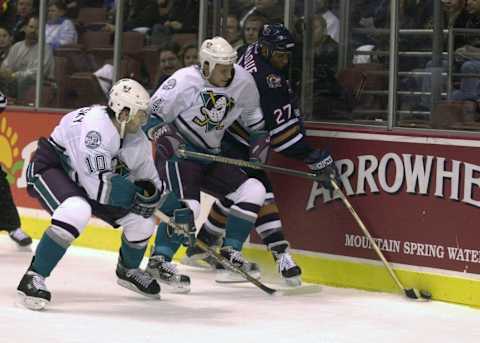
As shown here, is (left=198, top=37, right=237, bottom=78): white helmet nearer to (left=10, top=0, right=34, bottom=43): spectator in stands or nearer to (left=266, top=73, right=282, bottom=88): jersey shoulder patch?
(left=266, top=73, right=282, bottom=88): jersey shoulder patch

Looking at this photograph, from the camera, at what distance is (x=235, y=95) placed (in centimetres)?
634

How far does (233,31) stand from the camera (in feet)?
23.5

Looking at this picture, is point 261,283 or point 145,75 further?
point 145,75

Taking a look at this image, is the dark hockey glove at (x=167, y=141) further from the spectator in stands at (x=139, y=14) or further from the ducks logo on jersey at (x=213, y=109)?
the spectator in stands at (x=139, y=14)

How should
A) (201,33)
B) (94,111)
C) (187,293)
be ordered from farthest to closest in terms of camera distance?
(201,33), (187,293), (94,111)

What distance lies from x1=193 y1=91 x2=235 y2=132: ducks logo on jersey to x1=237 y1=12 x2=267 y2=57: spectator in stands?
0.70 meters

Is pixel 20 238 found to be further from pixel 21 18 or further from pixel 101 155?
pixel 101 155

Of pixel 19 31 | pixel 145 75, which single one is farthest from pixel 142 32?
pixel 19 31

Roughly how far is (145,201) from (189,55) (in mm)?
2121

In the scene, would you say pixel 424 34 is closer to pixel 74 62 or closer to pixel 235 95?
pixel 235 95

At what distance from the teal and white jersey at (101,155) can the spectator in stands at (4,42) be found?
300 centimetres

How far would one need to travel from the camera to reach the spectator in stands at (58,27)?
8.12 meters

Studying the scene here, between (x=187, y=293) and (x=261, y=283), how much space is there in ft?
1.30

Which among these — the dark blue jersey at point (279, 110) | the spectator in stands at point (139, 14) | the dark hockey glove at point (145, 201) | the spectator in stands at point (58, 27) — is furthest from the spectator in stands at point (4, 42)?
the dark hockey glove at point (145, 201)
